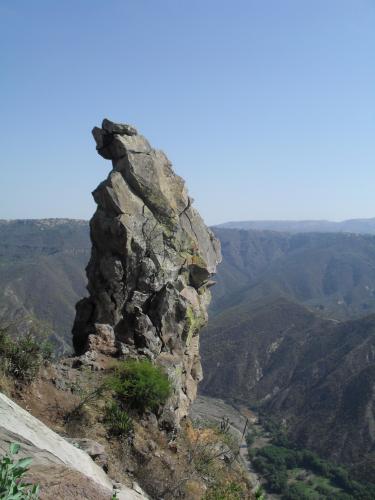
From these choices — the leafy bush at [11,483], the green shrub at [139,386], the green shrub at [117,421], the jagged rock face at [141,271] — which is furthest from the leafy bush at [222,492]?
the leafy bush at [11,483]

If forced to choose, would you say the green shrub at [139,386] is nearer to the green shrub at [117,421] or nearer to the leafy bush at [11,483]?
the green shrub at [117,421]

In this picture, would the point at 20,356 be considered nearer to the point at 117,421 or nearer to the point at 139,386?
the point at 117,421

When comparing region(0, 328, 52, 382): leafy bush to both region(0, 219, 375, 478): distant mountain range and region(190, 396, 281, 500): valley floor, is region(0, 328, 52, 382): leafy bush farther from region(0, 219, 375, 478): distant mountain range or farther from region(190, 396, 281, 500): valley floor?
region(190, 396, 281, 500): valley floor

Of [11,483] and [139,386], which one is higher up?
[11,483]

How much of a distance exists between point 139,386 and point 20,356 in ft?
13.7

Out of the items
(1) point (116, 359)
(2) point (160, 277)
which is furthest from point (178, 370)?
(2) point (160, 277)

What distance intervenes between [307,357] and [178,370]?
125335mm

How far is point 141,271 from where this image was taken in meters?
21.3

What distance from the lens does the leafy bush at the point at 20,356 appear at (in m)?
13.4

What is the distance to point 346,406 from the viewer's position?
97.1 m

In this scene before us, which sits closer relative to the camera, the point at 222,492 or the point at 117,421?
the point at 117,421

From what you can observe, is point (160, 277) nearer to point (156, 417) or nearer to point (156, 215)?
point (156, 215)

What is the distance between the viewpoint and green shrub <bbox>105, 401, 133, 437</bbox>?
1415 centimetres

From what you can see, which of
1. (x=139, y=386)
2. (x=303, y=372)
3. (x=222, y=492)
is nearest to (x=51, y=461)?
(x=139, y=386)
